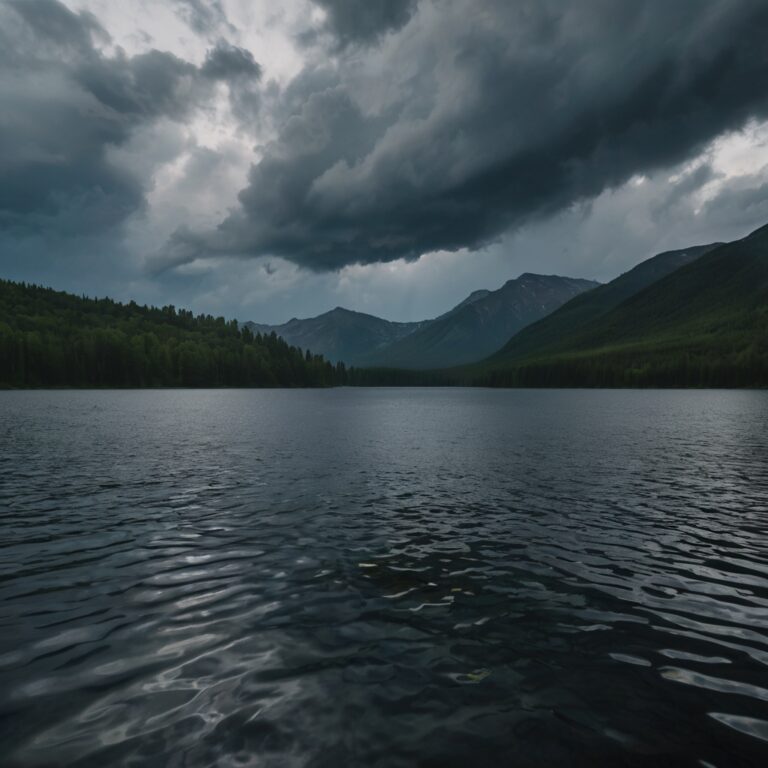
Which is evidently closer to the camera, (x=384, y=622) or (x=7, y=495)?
(x=384, y=622)

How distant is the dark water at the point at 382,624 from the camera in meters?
8.95

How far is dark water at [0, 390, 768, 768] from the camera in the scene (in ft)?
29.4

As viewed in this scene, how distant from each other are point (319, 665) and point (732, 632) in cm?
1122

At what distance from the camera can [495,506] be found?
92.7ft

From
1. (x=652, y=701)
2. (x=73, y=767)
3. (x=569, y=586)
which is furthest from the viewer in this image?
(x=569, y=586)

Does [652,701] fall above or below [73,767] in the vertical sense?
below

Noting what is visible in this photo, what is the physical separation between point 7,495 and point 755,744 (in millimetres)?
36104

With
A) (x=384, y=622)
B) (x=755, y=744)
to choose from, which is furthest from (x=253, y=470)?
(x=755, y=744)

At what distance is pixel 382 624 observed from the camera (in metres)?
13.6

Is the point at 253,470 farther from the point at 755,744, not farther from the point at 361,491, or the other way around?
the point at 755,744

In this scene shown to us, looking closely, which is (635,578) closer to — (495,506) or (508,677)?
(508,677)

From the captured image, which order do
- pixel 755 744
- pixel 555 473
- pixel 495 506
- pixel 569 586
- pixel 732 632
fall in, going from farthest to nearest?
pixel 555 473
pixel 495 506
pixel 569 586
pixel 732 632
pixel 755 744

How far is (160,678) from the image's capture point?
428 inches

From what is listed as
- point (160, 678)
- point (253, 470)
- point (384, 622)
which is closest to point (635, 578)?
point (384, 622)
